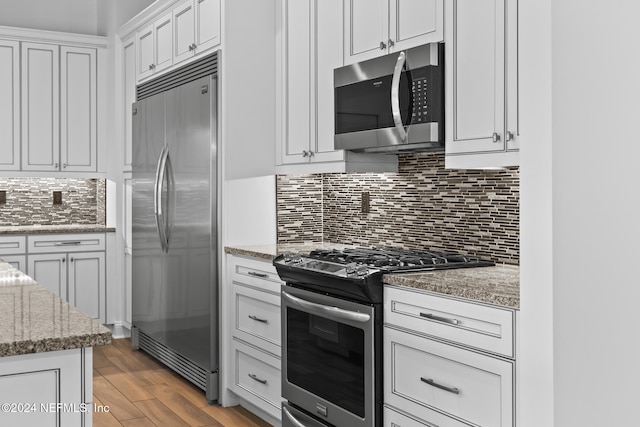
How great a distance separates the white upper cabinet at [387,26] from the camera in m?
2.88

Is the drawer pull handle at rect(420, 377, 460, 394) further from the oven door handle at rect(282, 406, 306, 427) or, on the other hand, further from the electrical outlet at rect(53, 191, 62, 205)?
the electrical outlet at rect(53, 191, 62, 205)

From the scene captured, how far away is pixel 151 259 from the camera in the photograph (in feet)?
15.7

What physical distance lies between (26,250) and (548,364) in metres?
4.83

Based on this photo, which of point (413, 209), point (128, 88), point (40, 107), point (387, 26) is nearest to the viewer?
point (387, 26)

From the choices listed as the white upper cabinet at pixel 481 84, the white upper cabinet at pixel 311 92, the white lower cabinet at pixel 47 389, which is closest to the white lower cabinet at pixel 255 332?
the white upper cabinet at pixel 311 92

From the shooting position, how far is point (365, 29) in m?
3.28

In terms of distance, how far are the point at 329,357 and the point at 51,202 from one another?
13.1 ft

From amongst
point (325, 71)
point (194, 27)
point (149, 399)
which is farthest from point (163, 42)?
point (149, 399)

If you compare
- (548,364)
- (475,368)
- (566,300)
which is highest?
(566,300)

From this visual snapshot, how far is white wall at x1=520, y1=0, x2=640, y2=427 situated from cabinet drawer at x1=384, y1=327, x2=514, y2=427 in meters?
0.79

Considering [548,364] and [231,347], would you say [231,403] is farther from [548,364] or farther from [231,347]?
[548,364]

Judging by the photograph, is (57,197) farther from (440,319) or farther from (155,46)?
(440,319)

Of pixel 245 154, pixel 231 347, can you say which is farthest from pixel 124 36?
pixel 231 347

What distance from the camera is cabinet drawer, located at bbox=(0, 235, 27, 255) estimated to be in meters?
5.33
